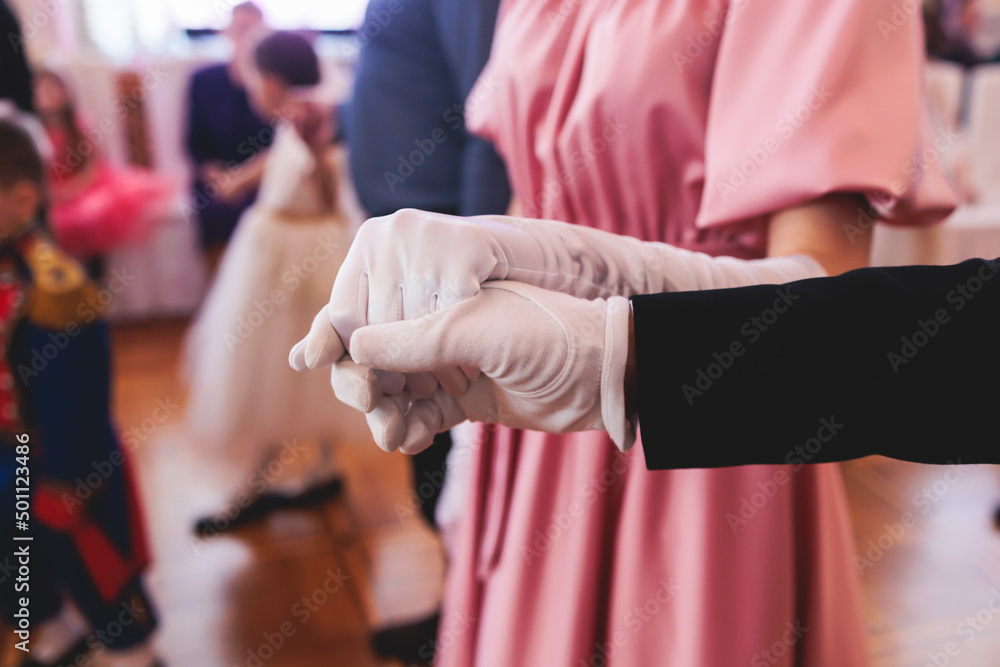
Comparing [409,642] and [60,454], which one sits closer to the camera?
[60,454]

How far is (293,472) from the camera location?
2.26 meters

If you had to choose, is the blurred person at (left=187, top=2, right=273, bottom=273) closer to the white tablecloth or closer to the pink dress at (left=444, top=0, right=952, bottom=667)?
the white tablecloth

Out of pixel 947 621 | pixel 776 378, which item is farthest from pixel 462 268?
pixel 947 621

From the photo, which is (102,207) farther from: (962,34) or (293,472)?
(962,34)

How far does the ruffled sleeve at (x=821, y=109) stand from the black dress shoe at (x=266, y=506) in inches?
68.7

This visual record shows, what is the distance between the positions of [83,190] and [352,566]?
2009 mm

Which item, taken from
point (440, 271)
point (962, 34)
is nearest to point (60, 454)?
point (440, 271)

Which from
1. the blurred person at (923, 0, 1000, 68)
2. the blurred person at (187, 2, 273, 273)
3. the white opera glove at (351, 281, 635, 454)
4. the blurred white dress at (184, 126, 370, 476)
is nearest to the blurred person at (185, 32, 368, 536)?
the blurred white dress at (184, 126, 370, 476)

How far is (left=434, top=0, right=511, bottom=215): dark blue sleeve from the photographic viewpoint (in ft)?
3.20

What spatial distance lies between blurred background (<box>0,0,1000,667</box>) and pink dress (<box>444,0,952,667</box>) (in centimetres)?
12

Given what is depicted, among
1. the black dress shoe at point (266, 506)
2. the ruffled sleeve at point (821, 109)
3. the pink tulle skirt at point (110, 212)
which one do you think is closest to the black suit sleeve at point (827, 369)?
the ruffled sleeve at point (821, 109)

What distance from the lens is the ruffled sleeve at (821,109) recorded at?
54cm

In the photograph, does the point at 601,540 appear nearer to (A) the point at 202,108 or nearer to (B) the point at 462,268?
(B) the point at 462,268

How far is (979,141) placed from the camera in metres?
3.01
